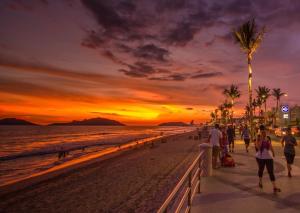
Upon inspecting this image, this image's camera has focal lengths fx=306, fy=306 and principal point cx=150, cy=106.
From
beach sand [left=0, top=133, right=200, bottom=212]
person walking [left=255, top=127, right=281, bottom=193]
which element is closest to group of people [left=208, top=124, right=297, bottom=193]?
person walking [left=255, top=127, right=281, bottom=193]

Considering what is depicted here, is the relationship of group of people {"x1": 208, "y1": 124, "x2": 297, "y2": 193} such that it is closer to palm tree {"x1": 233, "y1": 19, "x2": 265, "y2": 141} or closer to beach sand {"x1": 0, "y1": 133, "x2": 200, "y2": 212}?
beach sand {"x1": 0, "y1": 133, "x2": 200, "y2": 212}

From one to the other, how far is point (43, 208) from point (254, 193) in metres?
6.80

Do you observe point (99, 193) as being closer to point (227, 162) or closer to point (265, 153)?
point (227, 162)

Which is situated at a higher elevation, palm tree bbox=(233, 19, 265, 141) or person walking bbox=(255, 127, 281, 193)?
palm tree bbox=(233, 19, 265, 141)

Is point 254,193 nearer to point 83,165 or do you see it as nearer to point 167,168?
point 167,168

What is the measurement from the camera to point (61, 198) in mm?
11453

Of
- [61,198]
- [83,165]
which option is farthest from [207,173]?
[83,165]

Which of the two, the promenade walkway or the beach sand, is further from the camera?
the beach sand

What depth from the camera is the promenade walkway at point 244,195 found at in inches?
283

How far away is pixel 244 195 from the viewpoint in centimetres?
846

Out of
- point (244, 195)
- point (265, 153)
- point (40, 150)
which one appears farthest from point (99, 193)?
point (40, 150)

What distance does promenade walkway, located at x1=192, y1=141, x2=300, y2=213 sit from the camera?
7176mm

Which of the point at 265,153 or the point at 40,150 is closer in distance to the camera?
the point at 265,153

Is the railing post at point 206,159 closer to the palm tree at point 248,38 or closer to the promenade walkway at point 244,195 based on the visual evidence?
the promenade walkway at point 244,195
